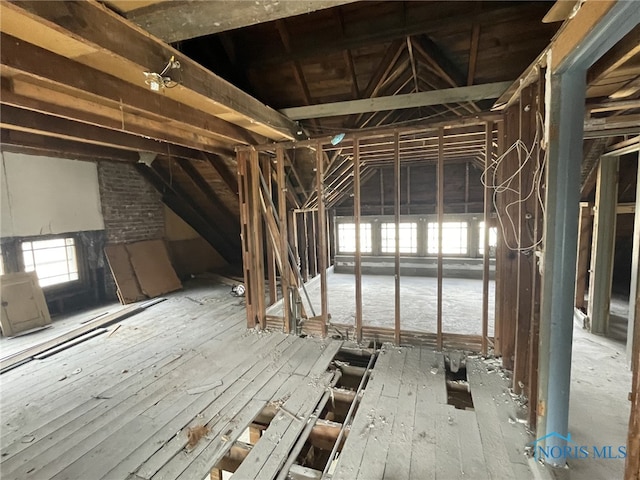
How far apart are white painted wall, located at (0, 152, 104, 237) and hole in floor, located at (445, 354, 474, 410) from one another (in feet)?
18.5

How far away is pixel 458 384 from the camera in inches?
100

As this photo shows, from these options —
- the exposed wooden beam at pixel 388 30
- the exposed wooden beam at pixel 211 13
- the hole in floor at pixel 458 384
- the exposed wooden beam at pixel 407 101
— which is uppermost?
the exposed wooden beam at pixel 388 30

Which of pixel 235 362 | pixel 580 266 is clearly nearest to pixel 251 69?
pixel 235 362

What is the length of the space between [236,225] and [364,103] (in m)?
4.42

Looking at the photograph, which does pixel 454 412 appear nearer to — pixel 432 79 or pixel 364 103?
pixel 364 103

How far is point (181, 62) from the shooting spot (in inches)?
71.2

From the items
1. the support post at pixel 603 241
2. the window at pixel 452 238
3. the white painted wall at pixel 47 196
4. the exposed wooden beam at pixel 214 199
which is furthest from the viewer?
the window at pixel 452 238

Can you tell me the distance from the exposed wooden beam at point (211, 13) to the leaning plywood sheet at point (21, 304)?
171 inches

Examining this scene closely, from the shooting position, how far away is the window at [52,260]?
14.1ft

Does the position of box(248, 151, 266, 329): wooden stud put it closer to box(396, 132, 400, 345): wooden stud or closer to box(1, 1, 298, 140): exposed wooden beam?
box(1, 1, 298, 140): exposed wooden beam

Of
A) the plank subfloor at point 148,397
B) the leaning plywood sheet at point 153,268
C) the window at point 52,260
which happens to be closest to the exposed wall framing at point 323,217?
the plank subfloor at point 148,397

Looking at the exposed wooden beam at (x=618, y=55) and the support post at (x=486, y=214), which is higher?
the exposed wooden beam at (x=618, y=55)

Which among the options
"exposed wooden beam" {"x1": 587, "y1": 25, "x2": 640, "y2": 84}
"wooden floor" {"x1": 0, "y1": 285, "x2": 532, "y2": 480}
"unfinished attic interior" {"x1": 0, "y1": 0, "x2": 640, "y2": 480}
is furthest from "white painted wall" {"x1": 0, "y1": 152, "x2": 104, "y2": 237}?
"exposed wooden beam" {"x1": 587, "y1": 25, "x2": 640, "y2": 84}

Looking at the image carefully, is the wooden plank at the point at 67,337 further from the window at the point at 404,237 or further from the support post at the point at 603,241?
the support post at the point at 603,241
